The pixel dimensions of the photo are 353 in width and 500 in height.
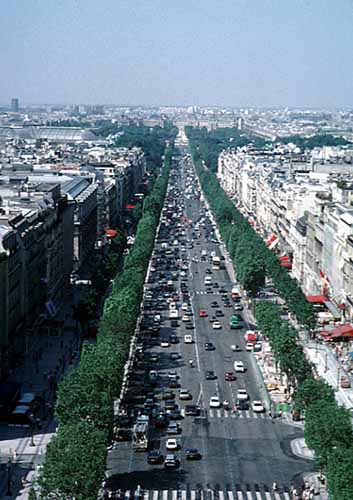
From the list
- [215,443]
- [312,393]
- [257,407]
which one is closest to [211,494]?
[215,443]

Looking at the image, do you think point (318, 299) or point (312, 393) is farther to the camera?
point (318, 299)

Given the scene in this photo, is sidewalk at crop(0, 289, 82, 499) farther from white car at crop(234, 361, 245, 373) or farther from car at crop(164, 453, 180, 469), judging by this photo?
white car at crop(234, 361, 245, 373)

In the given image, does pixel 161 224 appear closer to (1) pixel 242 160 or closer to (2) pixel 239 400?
(1) pixel 242 160

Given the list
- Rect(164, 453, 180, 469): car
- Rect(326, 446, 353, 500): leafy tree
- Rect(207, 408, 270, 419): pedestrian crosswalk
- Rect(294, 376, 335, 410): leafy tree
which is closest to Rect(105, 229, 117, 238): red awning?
Rect(207, 408, 270, 419): pedestrian crosswalk

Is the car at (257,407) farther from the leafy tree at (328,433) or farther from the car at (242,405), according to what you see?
the leafy tree at (328,433)

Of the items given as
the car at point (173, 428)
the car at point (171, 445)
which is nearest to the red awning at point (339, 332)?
the car at point (173, 428)

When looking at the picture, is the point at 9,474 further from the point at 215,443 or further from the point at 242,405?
the point at 242,405
